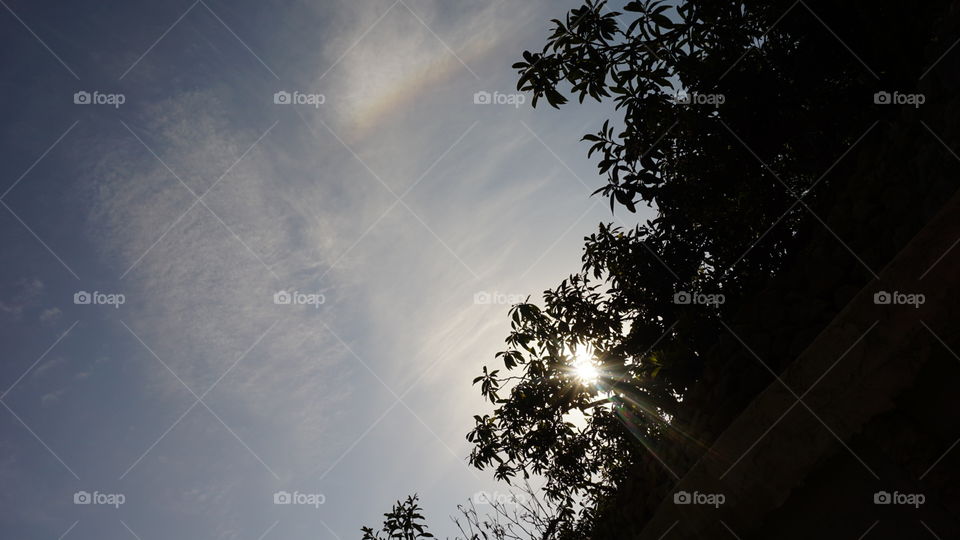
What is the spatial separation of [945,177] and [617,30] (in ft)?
12.1

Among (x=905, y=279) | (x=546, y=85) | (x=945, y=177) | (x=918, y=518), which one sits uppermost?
(x=546, y=85)

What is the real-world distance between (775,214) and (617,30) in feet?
8.79

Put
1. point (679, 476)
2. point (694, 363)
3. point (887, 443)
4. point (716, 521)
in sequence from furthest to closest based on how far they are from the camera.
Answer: point (694, 363) < point (679, 476) < point (716, 521) < point (887, 443)

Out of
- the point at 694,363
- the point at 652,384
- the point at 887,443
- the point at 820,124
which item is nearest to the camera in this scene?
the point at 887,443

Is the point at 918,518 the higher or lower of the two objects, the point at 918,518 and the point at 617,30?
the lower

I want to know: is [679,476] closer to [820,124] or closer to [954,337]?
[954,337]

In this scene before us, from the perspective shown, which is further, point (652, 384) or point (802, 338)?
point (652, 384)

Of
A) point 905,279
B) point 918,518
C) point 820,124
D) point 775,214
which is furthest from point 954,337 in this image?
point 775,214

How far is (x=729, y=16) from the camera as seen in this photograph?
5.71 metres

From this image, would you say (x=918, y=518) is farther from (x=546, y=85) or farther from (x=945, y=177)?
(x=546, y=85)

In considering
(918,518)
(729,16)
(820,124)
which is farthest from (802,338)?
(729,16)

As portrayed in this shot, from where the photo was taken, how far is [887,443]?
2.12m

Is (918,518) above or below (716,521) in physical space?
below

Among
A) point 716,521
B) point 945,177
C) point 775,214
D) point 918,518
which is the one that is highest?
point 775,214
